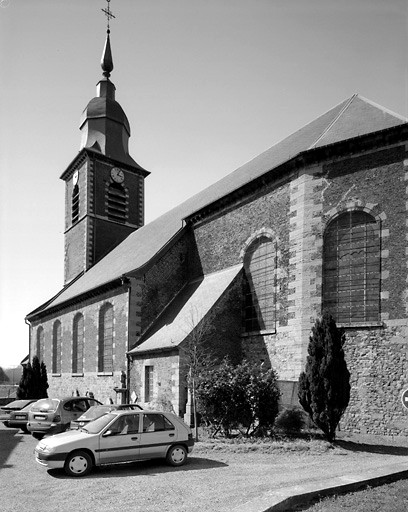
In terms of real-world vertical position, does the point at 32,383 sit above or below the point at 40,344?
below

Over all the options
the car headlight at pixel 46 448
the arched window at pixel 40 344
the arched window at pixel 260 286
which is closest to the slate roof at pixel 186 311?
the arched window at pixel 260 286

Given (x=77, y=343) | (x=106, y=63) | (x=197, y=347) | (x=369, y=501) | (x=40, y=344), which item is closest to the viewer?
(x=369, y=501)

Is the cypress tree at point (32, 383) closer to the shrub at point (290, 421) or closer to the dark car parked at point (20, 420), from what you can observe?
the dark car parked at point (20, 420)

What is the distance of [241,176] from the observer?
78.3 ft

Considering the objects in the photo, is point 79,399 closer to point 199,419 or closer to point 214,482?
point 199,419

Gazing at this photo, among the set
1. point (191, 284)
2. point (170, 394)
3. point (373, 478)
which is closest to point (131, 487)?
point (373, 478)

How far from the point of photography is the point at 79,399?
51.0 feet

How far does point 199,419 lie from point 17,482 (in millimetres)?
7388

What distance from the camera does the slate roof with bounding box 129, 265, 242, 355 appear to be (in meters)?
18.6

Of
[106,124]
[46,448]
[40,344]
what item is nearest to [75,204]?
[106,124]

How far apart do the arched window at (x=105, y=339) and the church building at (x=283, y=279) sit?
9 cm

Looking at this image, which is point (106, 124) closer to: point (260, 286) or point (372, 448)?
point (260, 286)

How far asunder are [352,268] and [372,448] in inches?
227

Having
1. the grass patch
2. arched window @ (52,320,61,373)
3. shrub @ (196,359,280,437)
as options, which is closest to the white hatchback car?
shrub @ (196,359,280,437)
